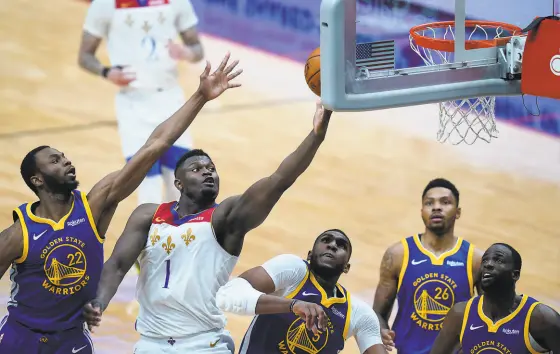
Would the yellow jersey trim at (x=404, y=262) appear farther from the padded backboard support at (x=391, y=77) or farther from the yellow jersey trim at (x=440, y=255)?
the padded backboard support at (x=391, y=77)

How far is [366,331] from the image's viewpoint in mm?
6250

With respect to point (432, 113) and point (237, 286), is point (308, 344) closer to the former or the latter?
point (237, 286)

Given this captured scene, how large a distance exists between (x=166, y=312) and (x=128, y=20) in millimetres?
4222

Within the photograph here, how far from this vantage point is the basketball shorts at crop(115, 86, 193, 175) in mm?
9484

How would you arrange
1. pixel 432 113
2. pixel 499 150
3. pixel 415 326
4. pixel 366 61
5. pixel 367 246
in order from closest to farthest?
pixel 366 61 → pixel 415 326 → pixel 367 246 → pixel 499 150 → pixel 432 113

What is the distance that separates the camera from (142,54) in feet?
32.0

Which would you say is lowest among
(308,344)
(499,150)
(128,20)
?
(308,344)

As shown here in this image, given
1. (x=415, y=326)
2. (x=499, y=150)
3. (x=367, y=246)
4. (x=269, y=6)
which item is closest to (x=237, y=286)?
(x=415, y=326)

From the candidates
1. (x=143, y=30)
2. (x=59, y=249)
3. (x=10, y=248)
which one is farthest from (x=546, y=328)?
(x=143, y=30)

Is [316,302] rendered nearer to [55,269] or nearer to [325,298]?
[325,298]

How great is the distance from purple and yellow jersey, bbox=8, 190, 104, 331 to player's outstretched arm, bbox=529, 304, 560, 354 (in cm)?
235

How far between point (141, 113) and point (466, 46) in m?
4.21

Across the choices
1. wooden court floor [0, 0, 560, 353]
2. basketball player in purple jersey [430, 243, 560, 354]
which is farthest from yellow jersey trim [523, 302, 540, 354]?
wooden court floor [0, 0, 560, 353]

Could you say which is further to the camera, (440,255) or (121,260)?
(440,255)
